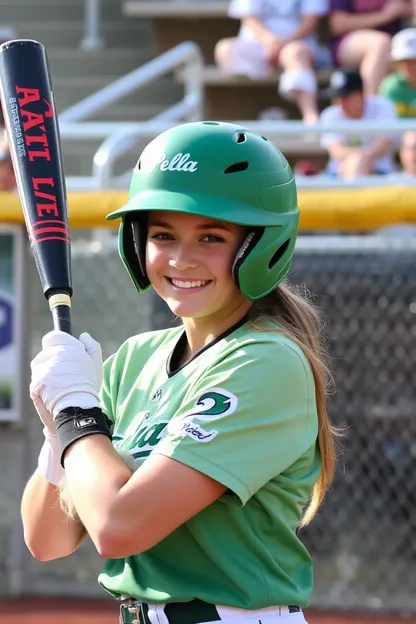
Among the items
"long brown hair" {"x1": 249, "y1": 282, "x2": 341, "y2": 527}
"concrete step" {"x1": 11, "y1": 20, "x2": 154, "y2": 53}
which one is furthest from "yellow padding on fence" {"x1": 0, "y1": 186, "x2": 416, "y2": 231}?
"concrete step" {"x1": 11, "y1": 20, "x2": 154, "y2": 53}

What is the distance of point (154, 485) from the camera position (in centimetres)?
206

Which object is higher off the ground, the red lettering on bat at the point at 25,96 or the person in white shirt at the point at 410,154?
the red lettering on bat at the point at 25,96

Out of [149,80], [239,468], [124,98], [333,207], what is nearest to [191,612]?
[239,468]

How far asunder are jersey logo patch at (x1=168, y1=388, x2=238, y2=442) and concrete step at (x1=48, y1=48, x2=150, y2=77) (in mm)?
8991

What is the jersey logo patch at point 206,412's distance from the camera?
2.13 m

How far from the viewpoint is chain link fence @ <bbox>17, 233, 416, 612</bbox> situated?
5613 mm

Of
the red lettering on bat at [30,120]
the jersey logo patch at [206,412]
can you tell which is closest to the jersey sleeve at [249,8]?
the red lettering on bat at [30,120]

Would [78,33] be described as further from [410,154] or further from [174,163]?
[174,163]

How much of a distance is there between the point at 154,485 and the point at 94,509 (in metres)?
0.12

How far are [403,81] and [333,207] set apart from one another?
272 cm

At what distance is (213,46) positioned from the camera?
10844 mm

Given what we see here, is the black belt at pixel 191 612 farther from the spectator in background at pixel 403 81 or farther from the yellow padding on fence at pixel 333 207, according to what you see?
the spectator in background at pixel 403 81

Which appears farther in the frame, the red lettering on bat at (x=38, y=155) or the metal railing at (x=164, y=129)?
the metal railing at (x=164, y=129)

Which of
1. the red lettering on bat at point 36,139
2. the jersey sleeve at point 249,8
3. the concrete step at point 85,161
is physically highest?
the red lettering on bat at point 36,139
